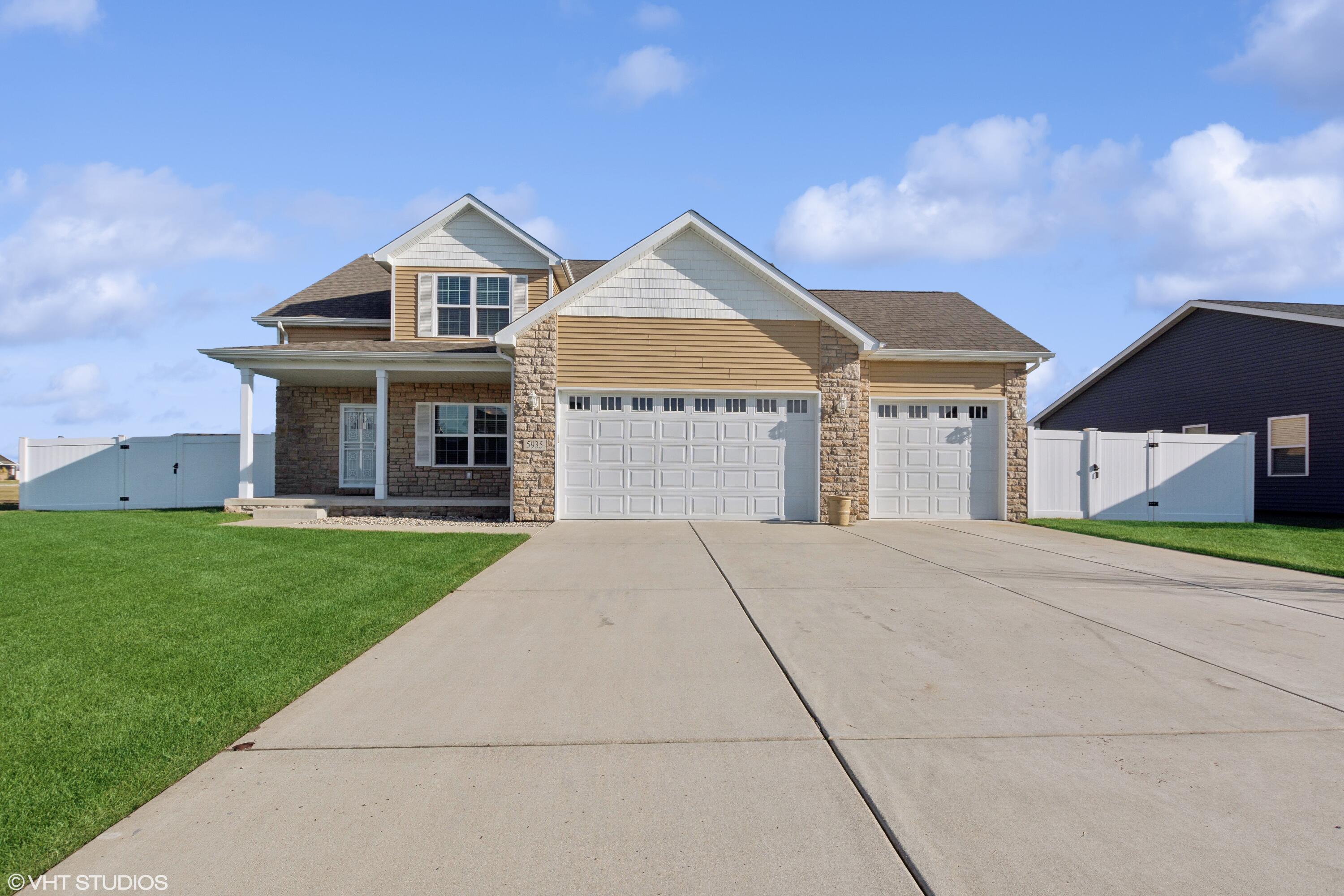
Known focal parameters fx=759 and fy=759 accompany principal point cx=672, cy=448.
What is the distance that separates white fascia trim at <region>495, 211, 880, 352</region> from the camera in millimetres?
14688

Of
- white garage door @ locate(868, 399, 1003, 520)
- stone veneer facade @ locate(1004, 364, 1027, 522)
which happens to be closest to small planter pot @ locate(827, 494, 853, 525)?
white garage door @ locate(868, 399, 1003, 520)

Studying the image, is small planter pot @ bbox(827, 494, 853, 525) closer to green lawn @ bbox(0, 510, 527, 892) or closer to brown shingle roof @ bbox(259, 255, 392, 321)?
green lawn @ bbox(0, 510, 527, 892)

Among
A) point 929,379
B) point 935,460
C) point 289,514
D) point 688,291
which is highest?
point 688,291

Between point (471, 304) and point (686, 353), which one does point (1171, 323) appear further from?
point (471, 304)

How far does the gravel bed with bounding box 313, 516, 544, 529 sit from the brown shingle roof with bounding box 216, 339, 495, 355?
3.42 m

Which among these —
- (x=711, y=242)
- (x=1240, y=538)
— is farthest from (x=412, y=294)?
(x=1240, y=538)

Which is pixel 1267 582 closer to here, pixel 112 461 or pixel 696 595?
pixel 696 595

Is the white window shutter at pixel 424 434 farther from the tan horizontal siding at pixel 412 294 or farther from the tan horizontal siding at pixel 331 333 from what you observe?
the tan horizontal siding at pixel 331 333

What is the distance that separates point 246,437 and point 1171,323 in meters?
25.3

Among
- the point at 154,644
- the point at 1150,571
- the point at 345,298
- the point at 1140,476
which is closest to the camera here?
→ the point at 154,644

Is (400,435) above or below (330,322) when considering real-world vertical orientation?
below

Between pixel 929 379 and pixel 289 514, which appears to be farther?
pixel 929 379

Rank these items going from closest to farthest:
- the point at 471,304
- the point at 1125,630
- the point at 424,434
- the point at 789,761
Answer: the point at 789,761 < the point at 1125,630 < the point at 471,304 < the point at 424,434

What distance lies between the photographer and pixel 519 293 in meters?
17.8
